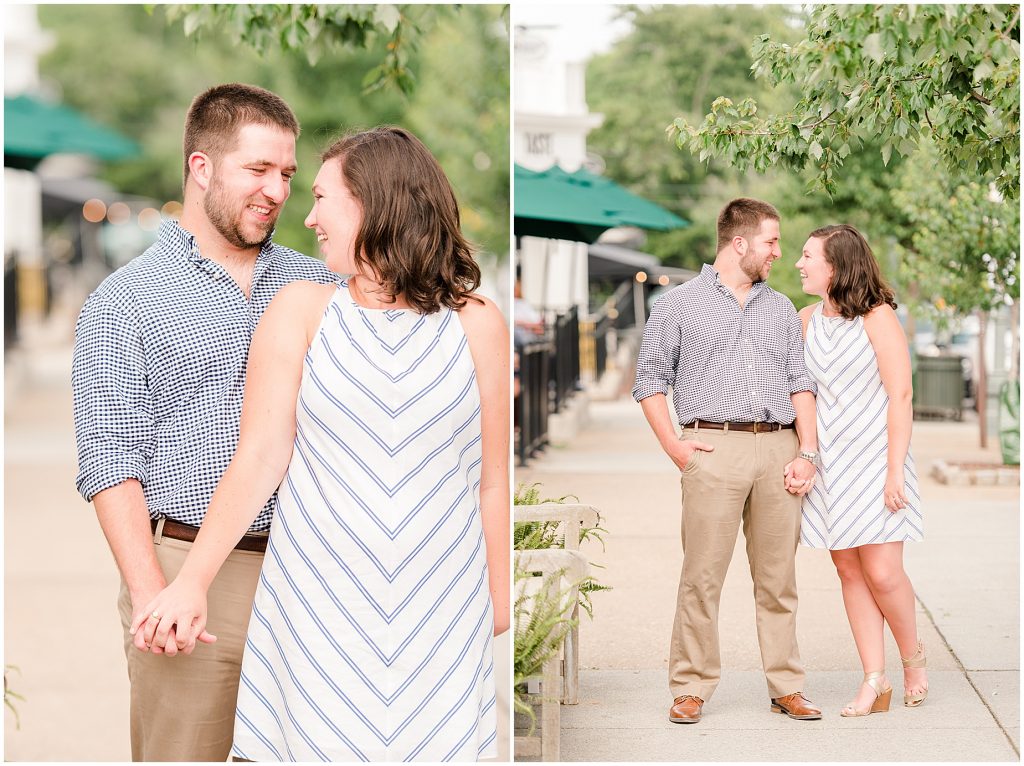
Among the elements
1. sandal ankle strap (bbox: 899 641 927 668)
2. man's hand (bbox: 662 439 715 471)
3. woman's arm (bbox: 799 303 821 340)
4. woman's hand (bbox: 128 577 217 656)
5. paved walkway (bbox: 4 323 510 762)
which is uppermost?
woman's arm (bbox: 799 303 821 340)

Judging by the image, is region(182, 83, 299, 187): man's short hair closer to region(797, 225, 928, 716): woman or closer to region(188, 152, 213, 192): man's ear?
region(188, 152, 213, 192): man's ear

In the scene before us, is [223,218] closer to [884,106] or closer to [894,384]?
[884,106]

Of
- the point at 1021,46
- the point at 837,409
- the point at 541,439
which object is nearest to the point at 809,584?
the point at 837,409

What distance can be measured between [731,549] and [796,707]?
568mm

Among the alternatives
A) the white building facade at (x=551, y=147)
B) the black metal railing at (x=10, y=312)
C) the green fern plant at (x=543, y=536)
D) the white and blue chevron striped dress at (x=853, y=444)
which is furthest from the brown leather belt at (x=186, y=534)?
the black metal railing at (x=10, y=312)

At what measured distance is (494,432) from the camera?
283 centimetres

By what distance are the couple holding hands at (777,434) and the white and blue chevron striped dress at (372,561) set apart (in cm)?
191

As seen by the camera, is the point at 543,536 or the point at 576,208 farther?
the point at 576,208

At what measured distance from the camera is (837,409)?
460 centimetres

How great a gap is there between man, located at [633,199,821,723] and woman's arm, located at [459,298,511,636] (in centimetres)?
171

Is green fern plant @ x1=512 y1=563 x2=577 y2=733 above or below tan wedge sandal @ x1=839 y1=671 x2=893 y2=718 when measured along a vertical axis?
above

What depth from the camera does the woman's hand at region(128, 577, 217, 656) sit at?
8.76ft

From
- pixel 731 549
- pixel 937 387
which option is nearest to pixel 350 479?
pixel 731 549

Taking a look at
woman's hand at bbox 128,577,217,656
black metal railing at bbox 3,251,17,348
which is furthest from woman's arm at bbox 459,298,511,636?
black metal railing at bbox 3,251,17,348
